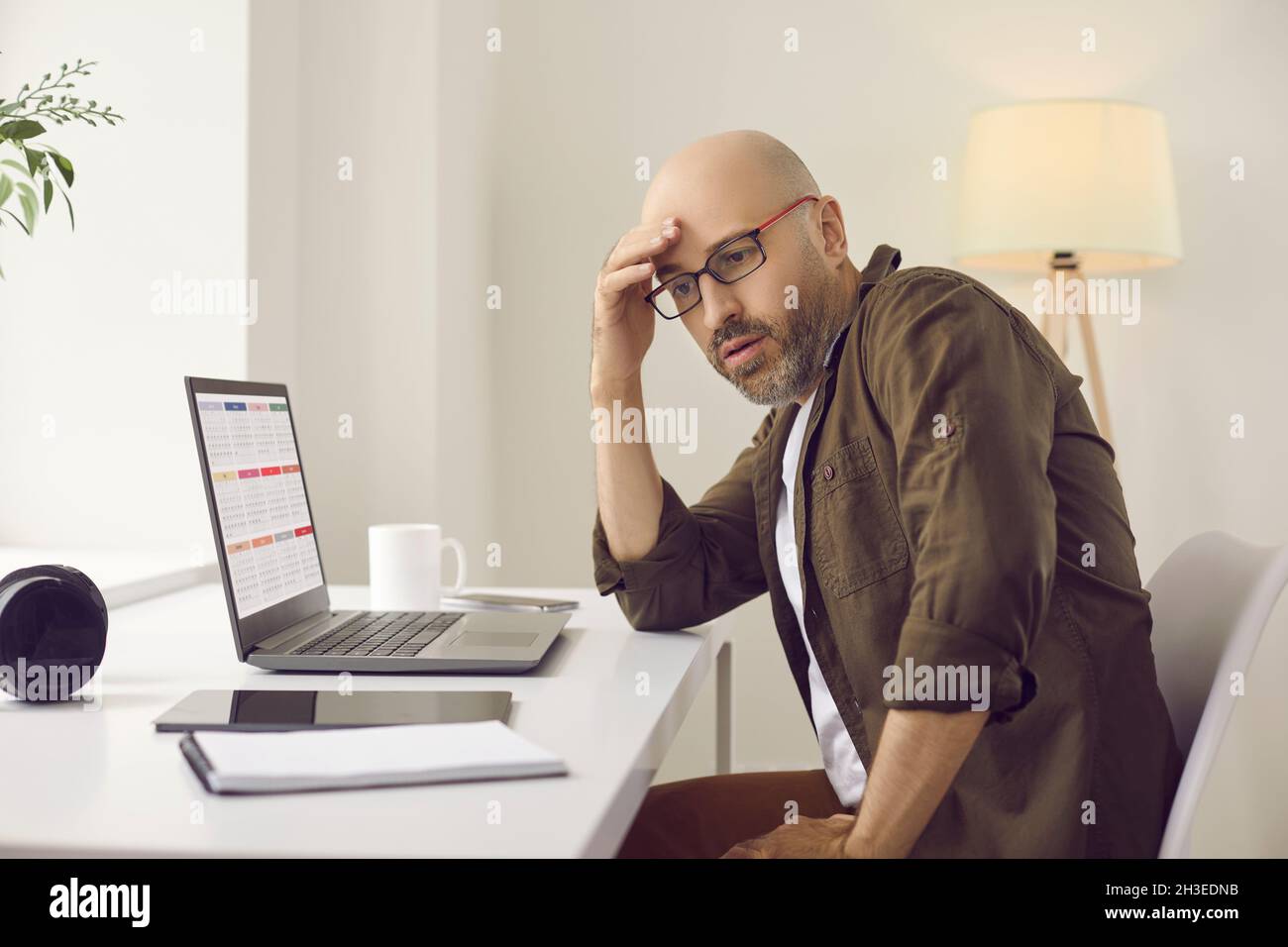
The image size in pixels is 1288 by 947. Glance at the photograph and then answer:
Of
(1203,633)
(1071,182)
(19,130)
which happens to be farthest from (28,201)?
(1071,182)

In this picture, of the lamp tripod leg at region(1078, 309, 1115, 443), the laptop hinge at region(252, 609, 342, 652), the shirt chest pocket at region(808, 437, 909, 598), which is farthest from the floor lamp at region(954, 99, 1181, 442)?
the laptop hinge at region(252, 609, 342, 652)

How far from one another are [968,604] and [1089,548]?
21 cm

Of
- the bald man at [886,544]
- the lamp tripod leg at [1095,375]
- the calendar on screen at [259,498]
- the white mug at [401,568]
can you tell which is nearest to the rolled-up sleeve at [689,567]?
the bald man at [886,544]

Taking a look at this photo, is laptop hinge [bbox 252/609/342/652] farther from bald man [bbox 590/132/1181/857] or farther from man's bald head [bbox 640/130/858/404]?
man's bald head [bbox 640/130/858/404]

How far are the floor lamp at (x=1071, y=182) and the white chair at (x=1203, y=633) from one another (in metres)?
1.02

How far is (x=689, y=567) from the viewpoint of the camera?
132cm

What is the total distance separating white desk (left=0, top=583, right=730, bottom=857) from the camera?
61cm

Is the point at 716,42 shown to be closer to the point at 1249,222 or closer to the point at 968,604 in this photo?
the point at 1249,222

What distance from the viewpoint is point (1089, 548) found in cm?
100

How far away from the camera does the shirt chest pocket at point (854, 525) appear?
1.06m

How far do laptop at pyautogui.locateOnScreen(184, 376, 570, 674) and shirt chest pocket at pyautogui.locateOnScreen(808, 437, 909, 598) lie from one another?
0.30 meters

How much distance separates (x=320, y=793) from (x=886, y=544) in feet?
1.89

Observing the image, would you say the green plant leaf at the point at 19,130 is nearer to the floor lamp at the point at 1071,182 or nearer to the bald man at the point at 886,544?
the bald man at the point at 886,544
